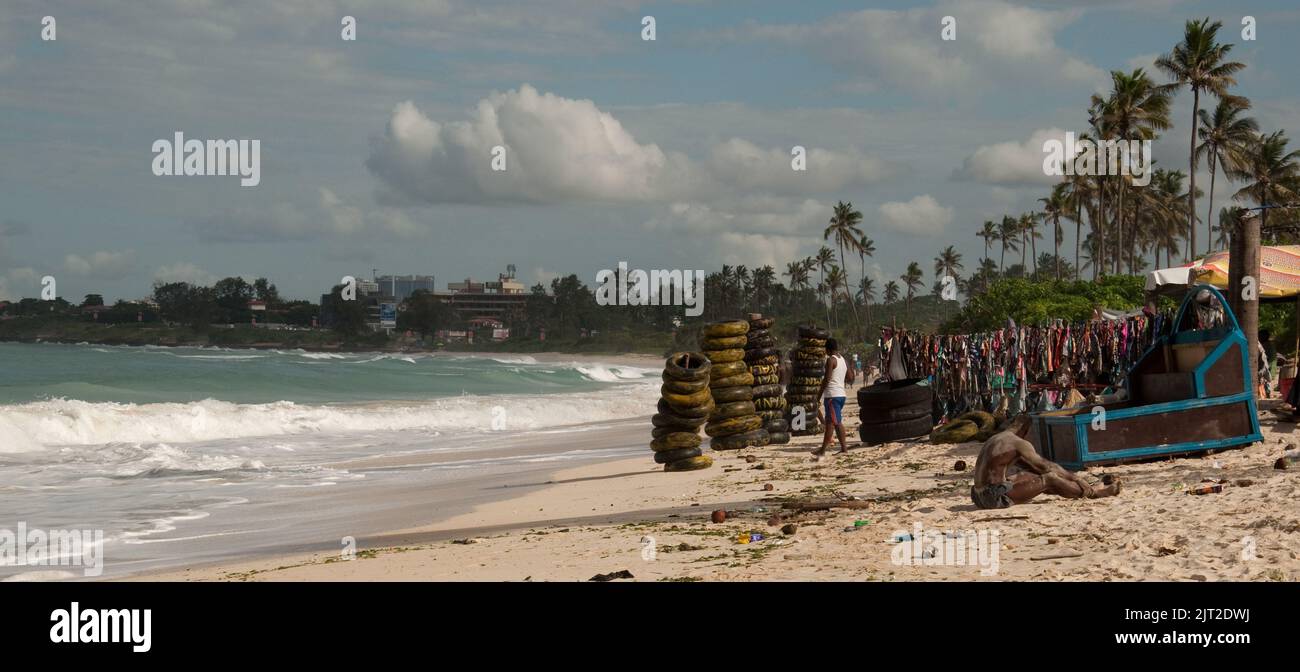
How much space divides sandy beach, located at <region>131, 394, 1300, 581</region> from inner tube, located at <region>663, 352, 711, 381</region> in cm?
294

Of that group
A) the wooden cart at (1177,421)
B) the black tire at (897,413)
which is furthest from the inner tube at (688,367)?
the wooden cart at (1177,421)

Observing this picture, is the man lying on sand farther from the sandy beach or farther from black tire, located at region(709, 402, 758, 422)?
black tire, located at region(709, 402, 758, 422)

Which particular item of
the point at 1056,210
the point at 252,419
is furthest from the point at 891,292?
the point at 252,419

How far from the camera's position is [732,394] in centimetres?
1841

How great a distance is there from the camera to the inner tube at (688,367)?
16719 mm

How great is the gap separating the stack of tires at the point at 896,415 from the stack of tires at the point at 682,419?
2.46 meters

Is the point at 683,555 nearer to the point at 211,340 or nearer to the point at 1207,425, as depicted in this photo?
the point at 1207,425

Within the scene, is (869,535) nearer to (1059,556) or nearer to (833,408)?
(1059,556)

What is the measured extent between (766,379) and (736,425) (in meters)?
1.14

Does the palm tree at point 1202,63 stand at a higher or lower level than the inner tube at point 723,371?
higher

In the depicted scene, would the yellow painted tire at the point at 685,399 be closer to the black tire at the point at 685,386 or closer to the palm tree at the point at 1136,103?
the black tire at the point at 685,386

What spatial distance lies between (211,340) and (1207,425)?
165 m

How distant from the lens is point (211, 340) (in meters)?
A: 162

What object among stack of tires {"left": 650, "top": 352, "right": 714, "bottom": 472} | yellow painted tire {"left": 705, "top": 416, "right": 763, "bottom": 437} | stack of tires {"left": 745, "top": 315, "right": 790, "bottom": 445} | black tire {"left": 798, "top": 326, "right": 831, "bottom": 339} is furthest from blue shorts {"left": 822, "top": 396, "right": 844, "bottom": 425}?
black tire {"left": 798, "top": 326, "right": 831, "bottom": 339}
